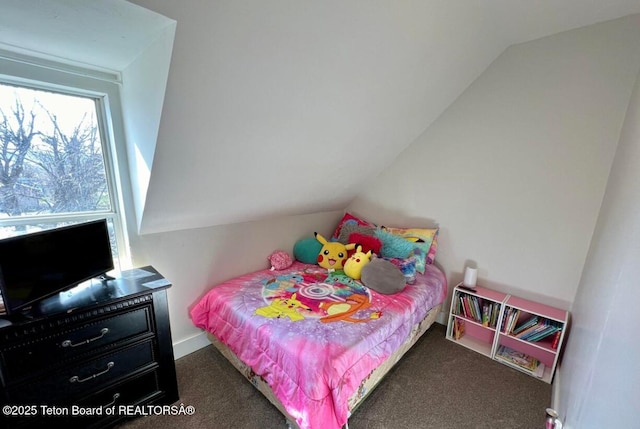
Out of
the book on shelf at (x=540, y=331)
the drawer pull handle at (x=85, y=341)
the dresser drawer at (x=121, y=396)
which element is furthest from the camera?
the book on shelf at (x=540, y=331)

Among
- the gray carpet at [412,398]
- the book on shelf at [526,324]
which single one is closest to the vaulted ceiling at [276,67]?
the gray carpet at [412,398]

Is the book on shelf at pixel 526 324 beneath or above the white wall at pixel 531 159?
beneath

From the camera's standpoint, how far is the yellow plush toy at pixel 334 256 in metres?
Result: 2.56

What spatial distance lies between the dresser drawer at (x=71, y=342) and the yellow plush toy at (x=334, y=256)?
1.49 meters

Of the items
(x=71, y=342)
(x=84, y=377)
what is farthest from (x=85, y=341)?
(x=84, y=377)

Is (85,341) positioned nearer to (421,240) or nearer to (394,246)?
(394,246)

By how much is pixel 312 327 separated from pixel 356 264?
0.86m

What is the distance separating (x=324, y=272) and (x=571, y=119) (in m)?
2.26

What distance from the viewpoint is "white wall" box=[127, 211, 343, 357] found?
1.95 meters

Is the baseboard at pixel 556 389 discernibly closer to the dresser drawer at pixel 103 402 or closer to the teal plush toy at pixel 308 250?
the teal plush toy at pixel 308 250

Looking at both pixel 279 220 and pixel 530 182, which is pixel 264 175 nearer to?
pixel 279 220

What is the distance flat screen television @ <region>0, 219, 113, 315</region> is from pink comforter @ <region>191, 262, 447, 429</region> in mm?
804

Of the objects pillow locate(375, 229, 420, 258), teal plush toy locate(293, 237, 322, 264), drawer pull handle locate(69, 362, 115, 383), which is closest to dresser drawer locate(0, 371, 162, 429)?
drawer pull handle locate(69, 362, 115, 383)

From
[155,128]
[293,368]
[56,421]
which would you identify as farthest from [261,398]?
[155,128]
